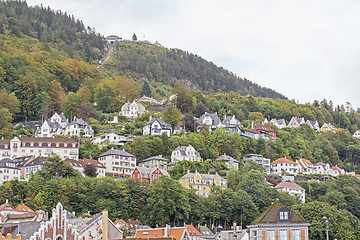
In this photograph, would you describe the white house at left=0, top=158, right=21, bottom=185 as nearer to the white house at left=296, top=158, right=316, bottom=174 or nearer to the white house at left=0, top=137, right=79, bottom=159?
the white house at left=0, top=137, right=79, bottom=159

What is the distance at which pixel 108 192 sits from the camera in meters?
104

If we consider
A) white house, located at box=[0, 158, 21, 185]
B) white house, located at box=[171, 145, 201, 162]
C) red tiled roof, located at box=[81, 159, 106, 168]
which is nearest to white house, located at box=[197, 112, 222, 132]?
white house, located at box=[171, 145, 201, 162]

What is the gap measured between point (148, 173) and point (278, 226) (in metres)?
69.1

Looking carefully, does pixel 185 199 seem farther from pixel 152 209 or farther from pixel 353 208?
pixel 353 208

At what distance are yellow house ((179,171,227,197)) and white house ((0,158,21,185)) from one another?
31298 millimetres

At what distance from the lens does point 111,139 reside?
453ft

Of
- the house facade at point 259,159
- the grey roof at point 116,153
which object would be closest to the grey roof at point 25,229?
the grey roof at point 116,153

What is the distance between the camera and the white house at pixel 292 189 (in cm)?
13338

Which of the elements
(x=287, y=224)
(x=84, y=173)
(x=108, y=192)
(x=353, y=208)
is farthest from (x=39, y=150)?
(x=287, y=224)

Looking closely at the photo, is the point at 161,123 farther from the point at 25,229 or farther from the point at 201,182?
the point at 25,229

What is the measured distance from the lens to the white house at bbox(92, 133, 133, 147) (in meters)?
137

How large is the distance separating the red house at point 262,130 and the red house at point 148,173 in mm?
48450

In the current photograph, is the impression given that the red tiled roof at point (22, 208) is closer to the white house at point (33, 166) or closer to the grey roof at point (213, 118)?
the white house at point (33, 166)

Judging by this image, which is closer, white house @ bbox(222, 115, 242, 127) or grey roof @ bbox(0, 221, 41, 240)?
grey roof @ bbox(0, 221, 41, 240)
